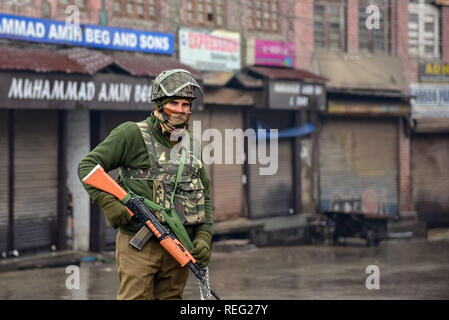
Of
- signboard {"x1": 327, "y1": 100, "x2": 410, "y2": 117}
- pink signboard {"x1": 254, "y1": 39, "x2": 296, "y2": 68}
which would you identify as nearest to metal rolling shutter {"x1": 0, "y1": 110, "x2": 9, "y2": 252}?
pink signboard {"x1": 254, "y1": 39, "x2": 296, "y2": 68}

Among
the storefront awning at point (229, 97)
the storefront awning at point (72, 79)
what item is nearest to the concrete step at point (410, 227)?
the storefront awning at point (229, 97)

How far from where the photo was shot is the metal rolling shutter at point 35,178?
14.8m

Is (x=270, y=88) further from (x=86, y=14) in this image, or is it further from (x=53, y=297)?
(x=53, y=297)

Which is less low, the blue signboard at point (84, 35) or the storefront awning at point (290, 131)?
the blue signboard at point (84, 35)

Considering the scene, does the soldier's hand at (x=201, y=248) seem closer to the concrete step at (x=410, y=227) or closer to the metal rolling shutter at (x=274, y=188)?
the metal rolling shutter at (x=274, y=188)

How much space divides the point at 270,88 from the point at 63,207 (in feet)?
19.6

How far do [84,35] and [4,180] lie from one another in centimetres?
316

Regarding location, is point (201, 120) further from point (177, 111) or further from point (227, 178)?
point (177, 111)

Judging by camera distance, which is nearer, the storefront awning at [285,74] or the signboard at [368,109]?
the storefront awning at [285,74]

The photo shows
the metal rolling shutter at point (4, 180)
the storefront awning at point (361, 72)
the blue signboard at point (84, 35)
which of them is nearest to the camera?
the blue signboard at point (84, 35)

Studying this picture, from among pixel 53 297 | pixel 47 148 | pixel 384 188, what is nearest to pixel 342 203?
pixel 384 188

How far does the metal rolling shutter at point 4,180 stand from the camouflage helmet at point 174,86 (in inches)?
384
